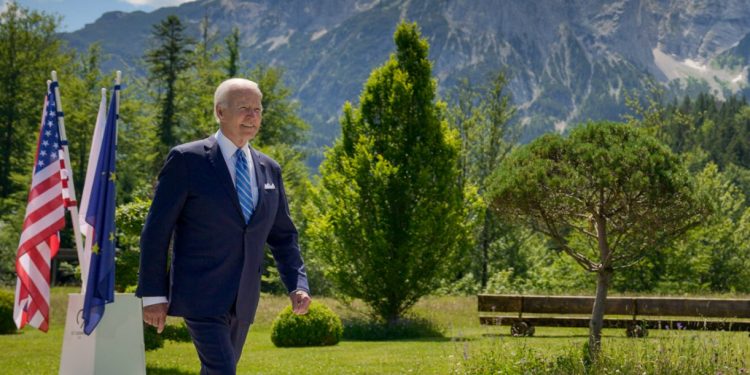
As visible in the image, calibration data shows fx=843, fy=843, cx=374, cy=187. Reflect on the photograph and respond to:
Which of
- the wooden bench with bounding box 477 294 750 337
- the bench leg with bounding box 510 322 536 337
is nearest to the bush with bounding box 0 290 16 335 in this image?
the wooden bench with bounding box 477 294 750 337

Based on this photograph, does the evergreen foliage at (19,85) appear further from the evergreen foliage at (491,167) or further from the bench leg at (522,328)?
the bench leg at (522,328)

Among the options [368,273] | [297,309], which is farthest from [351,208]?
[297,309]

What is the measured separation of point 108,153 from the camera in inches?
395

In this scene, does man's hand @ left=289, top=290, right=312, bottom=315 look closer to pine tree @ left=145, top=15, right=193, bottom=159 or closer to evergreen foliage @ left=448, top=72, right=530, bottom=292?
evergreen foliage @ left=448, top=72, right=530, bottom=292

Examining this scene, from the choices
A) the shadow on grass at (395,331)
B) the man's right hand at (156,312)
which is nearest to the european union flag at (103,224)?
the man's right hand at (156,312)

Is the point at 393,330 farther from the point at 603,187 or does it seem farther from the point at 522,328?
the point at 603,187

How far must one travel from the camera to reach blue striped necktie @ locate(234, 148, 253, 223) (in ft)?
17.1

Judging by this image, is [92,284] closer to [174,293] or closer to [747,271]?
[174,293]

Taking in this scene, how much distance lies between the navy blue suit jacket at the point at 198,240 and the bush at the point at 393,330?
57.7 feet

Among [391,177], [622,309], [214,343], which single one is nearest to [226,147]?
[214,343]

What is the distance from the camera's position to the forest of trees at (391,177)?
76.1 feet

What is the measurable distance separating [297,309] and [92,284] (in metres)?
4.40

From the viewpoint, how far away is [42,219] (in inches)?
434

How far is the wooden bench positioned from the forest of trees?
153 centimetres
